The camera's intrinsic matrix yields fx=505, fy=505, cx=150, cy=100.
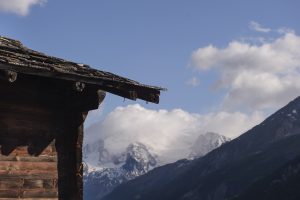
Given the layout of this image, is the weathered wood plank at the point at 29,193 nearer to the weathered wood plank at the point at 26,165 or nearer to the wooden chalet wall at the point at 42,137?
the wooden chalet wall at the point at 42,137

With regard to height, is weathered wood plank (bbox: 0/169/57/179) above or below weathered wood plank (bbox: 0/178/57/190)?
above

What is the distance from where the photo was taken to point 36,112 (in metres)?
10.4

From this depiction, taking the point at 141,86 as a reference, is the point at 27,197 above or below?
below

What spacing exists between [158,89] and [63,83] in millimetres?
1955

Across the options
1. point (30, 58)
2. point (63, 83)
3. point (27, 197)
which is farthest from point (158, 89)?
point (27, 197)

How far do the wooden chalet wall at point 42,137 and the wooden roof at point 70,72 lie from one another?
0.36 m

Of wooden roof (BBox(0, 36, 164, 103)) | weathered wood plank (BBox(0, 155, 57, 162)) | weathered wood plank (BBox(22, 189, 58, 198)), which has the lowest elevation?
weathered wood plank (BBox(22, 189, 58, 198))

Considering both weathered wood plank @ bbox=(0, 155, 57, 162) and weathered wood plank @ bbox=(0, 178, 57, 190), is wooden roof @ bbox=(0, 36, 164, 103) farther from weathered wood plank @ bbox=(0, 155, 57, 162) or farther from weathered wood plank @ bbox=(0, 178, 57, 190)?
weathered wood plank @ bbox=(0, 178, 57, 190)

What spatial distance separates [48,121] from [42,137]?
38cm

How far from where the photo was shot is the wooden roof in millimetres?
8492

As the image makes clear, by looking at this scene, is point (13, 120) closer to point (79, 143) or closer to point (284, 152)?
point (79, 143)

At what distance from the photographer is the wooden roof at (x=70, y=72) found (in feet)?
27.9

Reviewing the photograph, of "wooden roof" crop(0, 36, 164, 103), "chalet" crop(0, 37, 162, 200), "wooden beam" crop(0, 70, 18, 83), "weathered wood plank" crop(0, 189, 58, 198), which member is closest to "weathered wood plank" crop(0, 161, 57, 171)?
"chalet" crop(0, 37, 162, 200)

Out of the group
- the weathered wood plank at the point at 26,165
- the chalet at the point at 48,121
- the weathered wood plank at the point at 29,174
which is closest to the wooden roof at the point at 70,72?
the chalet at the point at 48,121
